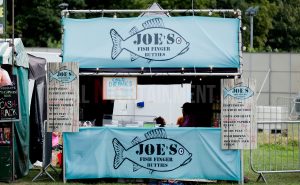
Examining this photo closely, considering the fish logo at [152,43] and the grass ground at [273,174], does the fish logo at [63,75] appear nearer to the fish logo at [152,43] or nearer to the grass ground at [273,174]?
the fish logo at [152,43]

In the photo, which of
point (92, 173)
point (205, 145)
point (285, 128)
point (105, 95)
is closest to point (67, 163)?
point (92, 173)

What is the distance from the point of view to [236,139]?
13.0 m

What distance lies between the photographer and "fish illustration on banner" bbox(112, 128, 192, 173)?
13.2 meters

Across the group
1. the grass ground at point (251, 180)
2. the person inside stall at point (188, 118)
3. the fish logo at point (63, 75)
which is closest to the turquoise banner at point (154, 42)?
the fish logo at point (63, 75)

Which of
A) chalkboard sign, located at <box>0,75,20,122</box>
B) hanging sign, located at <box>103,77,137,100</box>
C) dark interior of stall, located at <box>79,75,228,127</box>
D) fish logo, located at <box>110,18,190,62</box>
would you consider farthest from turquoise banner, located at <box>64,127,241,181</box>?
fish logo, located at <box>110,18,190,62</box>

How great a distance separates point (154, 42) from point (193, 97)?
113 inches

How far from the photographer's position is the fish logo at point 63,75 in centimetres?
1310

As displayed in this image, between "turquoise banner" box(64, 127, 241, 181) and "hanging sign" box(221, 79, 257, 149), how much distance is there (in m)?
0.20

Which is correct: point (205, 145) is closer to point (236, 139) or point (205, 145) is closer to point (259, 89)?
point (236, 139)

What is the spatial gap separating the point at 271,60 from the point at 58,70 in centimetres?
2396

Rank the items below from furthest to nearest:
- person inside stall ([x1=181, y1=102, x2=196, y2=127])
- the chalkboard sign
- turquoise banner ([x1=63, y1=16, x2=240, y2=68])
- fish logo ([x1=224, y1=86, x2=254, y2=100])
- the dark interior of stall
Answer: the dark interior of stall < person inside stall ([x1=181, y1=102, x2=196, y2=127]) < the chalkboard sign < turquoise banner ([x1=63, y1=16, x2=240, y2=68]) < fish logo ([x1=224, y1=86, x2=254, y2=100])

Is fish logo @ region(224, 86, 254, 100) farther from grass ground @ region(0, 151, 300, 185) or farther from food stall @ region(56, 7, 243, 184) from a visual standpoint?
grass ground @ region(0, 151, 300, 185)

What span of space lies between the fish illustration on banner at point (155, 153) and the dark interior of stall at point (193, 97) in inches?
39.8

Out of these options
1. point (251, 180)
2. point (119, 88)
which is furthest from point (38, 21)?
point (251, 180)
